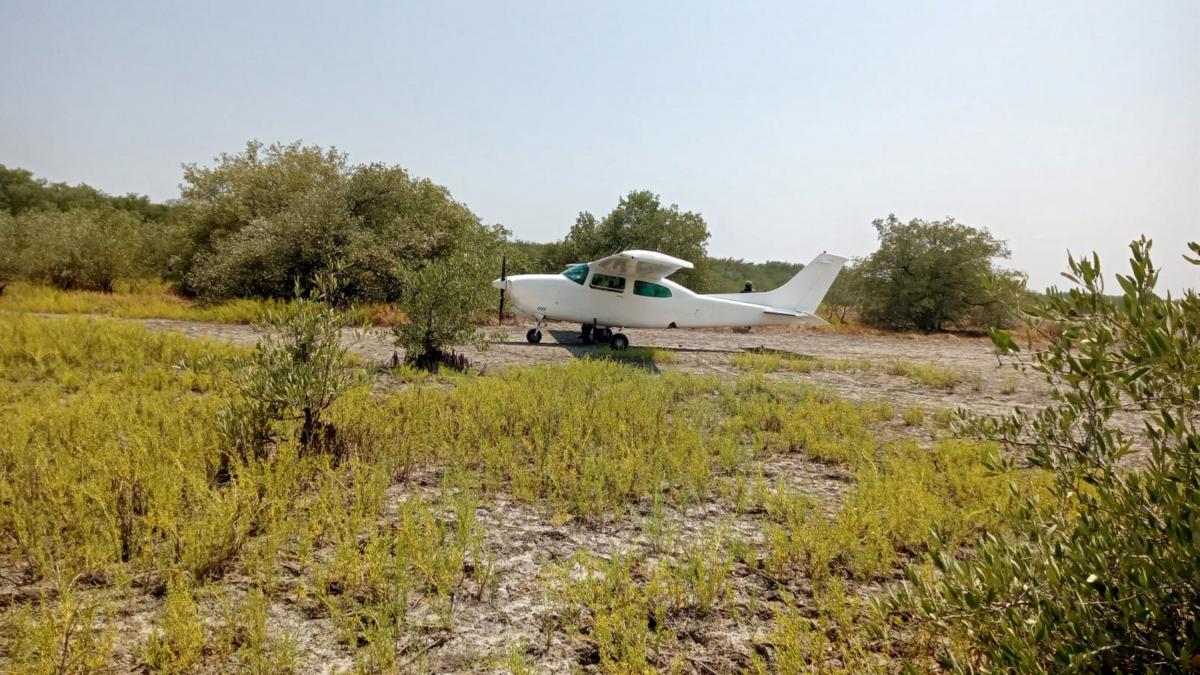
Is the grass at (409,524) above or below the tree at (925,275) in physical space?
below

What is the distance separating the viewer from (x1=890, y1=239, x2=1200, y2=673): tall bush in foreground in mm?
1327

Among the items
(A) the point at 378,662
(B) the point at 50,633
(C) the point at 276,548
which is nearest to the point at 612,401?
(C) the point at 276,548

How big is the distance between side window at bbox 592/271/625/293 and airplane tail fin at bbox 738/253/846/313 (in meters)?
5.00

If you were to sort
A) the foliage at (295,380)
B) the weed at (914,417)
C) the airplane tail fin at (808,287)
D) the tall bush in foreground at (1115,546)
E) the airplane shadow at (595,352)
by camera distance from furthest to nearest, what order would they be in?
the airplane tail fin at (808,287) → the airplane shadow at (595,352) → the weed at (914,417) → the foliage at (295,380) → the tall bush in foreground at (1115,546)

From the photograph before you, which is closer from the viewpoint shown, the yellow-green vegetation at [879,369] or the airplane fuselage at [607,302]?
the yellow-green vegetation at [879,369]

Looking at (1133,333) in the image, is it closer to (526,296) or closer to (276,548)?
(276,548)

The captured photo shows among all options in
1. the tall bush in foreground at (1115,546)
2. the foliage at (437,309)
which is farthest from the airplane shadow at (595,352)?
the tall bush in foreground at (1115,546)

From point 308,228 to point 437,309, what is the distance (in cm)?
963

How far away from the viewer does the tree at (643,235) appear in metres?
27.2

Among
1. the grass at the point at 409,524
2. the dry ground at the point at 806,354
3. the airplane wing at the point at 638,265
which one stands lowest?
the grass at the point at 409,524

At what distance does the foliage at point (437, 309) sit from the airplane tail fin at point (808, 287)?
10166mm

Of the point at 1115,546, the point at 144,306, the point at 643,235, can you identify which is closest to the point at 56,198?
the point at 144,306

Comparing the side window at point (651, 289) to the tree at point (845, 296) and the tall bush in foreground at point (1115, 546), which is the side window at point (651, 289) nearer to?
the tall bush in foreground at point (1115, 546)

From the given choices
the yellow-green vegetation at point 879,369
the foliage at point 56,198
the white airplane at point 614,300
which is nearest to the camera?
the yellow-green vegetation at point 879,369
